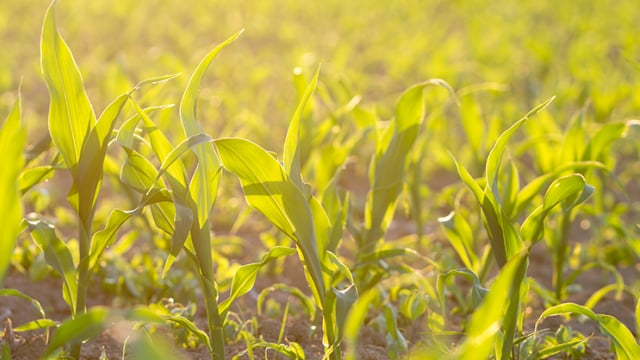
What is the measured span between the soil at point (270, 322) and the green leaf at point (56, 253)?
195 mm

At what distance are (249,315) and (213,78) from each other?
3.36m

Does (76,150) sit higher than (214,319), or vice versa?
(76,150)

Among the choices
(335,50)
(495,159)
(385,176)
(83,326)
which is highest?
(83,326)

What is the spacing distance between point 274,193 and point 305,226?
0.10m

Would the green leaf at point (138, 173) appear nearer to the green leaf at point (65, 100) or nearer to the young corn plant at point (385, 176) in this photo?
the green leaf at point (65, 100)

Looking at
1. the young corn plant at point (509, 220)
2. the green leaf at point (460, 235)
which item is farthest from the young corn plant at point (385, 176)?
the young corn plant at point (509, 220)

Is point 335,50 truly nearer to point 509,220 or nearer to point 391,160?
point 391,160

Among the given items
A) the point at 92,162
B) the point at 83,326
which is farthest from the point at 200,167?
the point at 83,326

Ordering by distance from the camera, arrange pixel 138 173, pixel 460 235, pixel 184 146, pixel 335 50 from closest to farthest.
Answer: pixel 184 146
pixel 138 173
pixel 460 235
pixel 335 50

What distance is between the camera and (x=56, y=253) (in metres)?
1.69

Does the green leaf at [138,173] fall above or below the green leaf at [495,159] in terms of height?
above

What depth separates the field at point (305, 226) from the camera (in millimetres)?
1635

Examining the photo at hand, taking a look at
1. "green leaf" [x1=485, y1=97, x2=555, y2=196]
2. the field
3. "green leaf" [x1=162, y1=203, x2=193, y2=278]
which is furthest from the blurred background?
"green leaf" [x1=162, y1=203, x2=193, y2=278]

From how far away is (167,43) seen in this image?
21.7 feet
